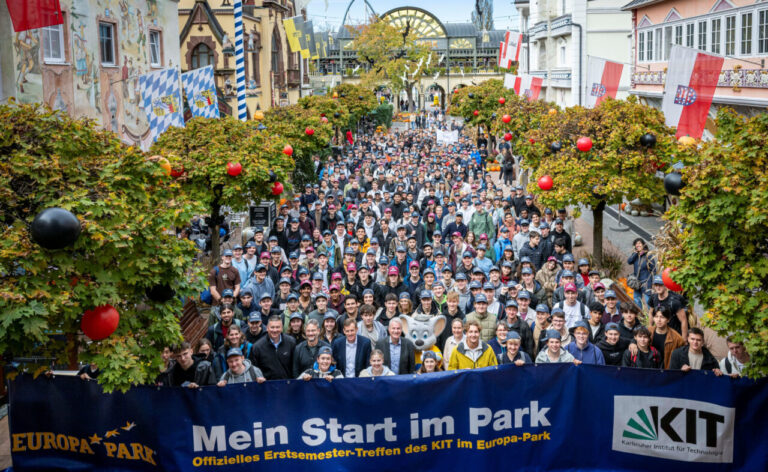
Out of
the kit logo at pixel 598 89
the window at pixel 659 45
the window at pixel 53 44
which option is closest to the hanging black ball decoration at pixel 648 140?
the kit logo at pixel 598 89

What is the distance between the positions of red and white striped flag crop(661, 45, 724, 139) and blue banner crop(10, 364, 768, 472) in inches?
315

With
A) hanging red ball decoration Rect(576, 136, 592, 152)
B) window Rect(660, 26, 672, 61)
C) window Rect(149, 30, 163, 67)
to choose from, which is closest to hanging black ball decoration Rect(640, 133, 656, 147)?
hanging red ball decoration Rect(576, 136, 592, 152)

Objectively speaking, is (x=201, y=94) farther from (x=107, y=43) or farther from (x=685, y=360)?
(x=685, y=360)

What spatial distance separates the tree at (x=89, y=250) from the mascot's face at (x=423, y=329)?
136 inches

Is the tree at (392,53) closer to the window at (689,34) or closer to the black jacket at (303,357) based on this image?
the window at (689,34)

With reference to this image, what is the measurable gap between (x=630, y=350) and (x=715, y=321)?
1765 mm

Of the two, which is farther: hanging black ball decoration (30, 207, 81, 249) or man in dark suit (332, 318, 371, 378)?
man in dark suit (332, 318, 371, 378)

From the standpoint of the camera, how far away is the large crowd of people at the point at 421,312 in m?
8.83

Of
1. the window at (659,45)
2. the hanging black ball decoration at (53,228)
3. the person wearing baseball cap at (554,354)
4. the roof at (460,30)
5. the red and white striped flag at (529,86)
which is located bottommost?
the person wearing baseball cap at (554,354)

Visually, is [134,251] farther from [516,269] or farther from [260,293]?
[516,269]

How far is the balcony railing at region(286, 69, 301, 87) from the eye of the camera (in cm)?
5278

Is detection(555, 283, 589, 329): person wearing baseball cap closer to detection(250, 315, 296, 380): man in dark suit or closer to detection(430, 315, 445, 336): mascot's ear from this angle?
detection(430, 315, 445, 336): mascot's ear

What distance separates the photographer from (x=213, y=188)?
599 inches

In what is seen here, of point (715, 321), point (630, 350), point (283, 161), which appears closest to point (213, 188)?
point (283, 161)
